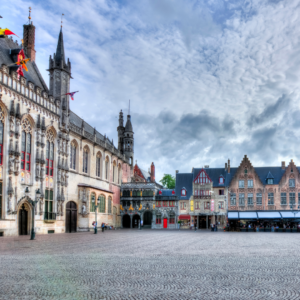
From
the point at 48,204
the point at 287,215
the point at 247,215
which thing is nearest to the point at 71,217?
the point at 48,204

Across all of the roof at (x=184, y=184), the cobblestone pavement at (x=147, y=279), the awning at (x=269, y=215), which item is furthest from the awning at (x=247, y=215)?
the cobblestone pavement at (x=147, y=279)

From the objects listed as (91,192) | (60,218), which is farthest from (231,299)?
(91,192)

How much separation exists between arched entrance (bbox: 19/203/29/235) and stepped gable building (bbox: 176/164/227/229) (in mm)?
38258

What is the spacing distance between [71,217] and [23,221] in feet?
40.6

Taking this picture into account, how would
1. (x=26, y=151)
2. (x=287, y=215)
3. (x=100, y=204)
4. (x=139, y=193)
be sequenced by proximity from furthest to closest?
(x=139, y=193)
(x=287, y=215)
(x=100, y=204)
(x=26, y=151)

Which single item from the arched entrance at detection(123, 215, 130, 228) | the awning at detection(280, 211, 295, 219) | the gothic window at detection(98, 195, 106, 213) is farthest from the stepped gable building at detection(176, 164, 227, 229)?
the gothic window at detection(98, 195, 106, 213)

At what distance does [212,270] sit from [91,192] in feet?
153

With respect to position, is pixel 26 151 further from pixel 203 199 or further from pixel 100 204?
pixel 203 199

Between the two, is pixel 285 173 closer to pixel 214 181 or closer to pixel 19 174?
pixel 214 181

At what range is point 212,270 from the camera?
1326 cm

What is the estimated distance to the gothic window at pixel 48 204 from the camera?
153ft

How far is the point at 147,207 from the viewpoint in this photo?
7544cm

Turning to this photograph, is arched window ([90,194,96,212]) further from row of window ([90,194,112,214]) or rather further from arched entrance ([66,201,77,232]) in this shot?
arched entrance ([66,201,77,232])

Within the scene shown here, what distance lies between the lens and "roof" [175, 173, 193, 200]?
75.9 metres
